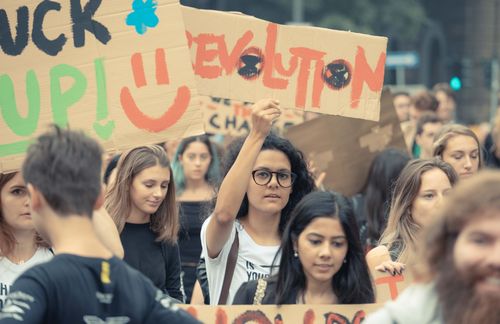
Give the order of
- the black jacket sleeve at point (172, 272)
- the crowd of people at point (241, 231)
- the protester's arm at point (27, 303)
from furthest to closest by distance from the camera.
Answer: the black jacket sleeve at point (172, 272) < the protester's arm at point (27, 303) < the crowd of people at point (241, 231)

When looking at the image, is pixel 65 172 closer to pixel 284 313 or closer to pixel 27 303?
pixel 27 303

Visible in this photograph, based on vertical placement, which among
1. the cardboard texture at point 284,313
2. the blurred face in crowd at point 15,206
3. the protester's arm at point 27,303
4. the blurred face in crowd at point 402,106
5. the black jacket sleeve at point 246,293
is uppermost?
the blurred face in crowd at point 402,106

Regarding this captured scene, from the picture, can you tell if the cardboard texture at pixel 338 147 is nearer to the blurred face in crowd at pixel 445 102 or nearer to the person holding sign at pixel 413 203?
the person holding sign at pixel 413 203

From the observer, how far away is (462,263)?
3.01 m

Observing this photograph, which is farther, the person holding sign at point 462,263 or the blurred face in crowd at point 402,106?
the blurred face in crowd at point 402,106

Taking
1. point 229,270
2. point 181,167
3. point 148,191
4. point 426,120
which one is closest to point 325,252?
point 229,270

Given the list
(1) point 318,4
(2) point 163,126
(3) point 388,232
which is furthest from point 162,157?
(1) point 318,4

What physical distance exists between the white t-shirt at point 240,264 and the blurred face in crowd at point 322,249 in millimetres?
534

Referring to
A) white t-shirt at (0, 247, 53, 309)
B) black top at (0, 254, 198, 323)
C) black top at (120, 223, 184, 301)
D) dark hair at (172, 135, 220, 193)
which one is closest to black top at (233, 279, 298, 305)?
white t-shirt at (0, 247, 53, 309)

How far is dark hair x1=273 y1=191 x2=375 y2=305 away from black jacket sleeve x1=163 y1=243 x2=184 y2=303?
4.45 feet

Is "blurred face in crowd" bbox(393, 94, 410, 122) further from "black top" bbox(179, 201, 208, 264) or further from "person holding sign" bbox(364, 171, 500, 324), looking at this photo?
"person holding sign" bbox(364, 171, 500, 324)

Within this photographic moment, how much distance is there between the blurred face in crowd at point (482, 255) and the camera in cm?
298

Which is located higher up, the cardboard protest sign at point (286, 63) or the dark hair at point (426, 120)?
the cardboard protest sign at point (286, 63)

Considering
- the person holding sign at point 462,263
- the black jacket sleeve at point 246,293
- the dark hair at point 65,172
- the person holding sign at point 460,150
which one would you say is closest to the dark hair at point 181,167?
the person holding sign at point 460,150
